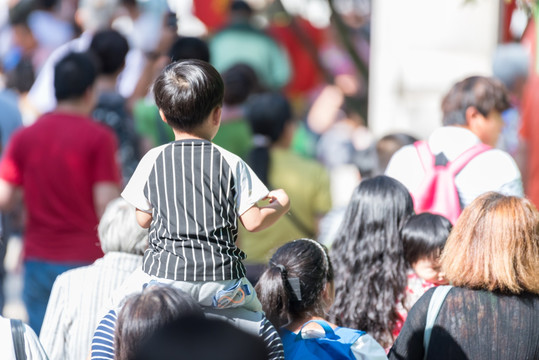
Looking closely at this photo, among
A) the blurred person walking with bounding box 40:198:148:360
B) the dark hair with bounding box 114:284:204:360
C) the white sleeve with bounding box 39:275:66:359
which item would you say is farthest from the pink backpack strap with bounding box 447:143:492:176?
the dark hair with bounding box 114:284:204:360

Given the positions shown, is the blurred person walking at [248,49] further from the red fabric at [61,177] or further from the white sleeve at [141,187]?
the white sleeve at [141,187]

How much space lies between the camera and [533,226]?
10.2 ft

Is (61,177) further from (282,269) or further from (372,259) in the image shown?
(282,269)

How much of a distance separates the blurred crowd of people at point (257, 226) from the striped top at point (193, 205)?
13 millimetres

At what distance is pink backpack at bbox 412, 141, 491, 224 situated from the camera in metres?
4.35

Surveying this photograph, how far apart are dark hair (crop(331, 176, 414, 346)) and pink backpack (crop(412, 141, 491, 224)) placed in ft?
1.38

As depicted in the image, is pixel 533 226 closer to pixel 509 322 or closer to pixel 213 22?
pixel 509 322

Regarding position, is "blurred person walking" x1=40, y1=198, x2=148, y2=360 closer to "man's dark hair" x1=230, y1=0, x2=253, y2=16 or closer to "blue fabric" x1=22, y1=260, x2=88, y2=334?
"blue fabric" x1=22, y1=260, x2=88, y2=334

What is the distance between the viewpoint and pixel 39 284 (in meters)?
4.90

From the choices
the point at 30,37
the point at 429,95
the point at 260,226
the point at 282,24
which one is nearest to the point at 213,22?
the point at 282,24

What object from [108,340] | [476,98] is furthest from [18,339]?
[476,98]

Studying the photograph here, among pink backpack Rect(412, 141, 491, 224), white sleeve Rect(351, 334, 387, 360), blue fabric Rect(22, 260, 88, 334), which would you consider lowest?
blue fabric Rect(22, 260, 88, 334)

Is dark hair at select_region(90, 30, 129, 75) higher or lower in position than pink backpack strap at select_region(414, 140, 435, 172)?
higher

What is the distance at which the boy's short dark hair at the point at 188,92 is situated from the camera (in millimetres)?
2947
